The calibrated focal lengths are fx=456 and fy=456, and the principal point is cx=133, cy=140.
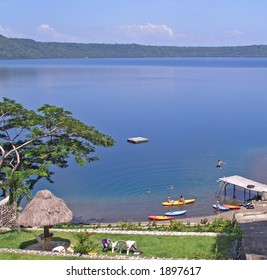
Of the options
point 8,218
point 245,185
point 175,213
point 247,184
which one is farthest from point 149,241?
point 247,184

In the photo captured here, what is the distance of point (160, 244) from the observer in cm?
2014

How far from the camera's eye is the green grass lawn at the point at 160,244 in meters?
18.3

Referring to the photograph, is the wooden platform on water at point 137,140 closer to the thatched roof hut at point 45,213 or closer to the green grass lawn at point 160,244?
the green grass lawn at point 160,244

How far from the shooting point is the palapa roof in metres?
19.0

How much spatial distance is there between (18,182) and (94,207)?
13241 mm

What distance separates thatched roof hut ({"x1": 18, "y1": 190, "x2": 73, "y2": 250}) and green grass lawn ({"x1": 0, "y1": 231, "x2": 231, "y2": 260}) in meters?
1.71

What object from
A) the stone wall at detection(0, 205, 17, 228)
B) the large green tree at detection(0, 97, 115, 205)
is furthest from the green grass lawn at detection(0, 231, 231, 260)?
the large green tree at detection(0, 97, 115, 205)

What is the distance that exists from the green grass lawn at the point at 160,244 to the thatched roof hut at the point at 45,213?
1.71 meters

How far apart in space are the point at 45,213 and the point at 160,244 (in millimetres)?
5224

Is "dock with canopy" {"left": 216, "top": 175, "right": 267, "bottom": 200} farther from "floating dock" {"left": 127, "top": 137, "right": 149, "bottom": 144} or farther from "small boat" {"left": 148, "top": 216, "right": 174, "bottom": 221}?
"floating dock" {"left": 127, "top": 137, "right": 149, "bottom": 144}

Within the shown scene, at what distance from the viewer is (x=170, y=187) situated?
41.2 metres

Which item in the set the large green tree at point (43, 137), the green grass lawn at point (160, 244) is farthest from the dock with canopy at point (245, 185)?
the green grass lawn at point (160, 244)

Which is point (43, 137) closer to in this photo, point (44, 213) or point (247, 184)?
point (44, 213)
